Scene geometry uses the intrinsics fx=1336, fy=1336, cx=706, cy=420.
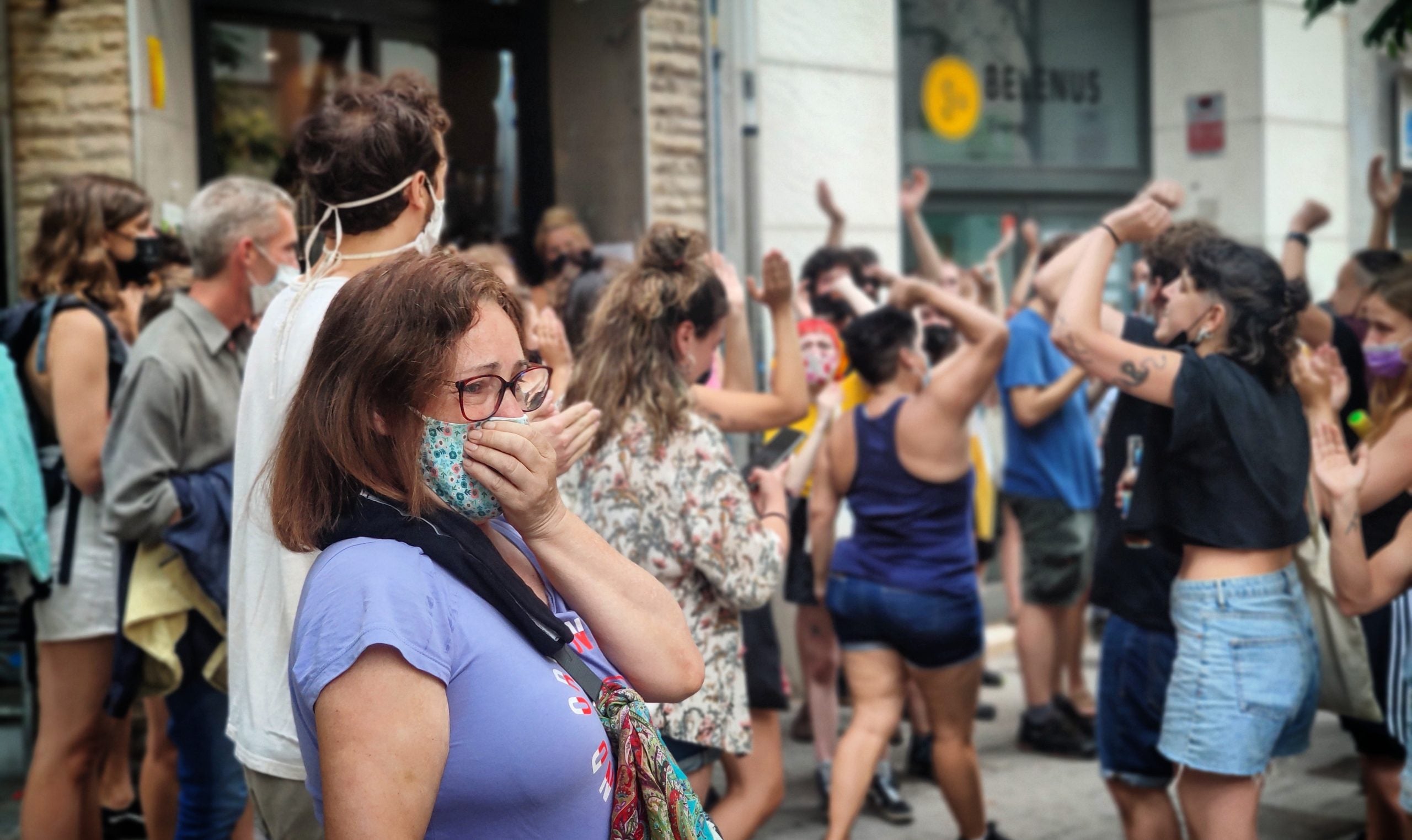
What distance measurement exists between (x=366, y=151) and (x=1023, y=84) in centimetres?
803

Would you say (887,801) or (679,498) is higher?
(679,498)

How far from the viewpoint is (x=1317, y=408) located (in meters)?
3.71

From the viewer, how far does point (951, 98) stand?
9344 mm

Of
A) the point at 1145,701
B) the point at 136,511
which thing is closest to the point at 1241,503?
the point at 1145,701

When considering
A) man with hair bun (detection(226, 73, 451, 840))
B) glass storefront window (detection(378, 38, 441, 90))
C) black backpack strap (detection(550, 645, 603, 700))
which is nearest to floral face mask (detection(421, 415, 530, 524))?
black backpack strap (detection(550, 645, 603, 700))

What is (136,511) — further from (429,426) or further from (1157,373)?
(1157,373)

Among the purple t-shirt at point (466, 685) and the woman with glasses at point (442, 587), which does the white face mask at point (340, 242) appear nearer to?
the woman with glasses at point (442, 587)

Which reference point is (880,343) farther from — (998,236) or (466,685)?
(998,236)

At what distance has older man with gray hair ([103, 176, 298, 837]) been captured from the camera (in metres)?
3.54

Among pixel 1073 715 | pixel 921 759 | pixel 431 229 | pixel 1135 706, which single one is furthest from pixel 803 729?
pixel 431 229

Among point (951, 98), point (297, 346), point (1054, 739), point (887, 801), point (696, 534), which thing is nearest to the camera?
point (297, 346)

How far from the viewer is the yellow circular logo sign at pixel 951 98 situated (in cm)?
919

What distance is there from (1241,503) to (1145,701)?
0.68 m

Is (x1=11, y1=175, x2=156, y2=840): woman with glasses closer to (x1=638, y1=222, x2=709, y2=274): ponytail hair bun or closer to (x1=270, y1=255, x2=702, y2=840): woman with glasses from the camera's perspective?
(x1=638, y1=222, x2=709, y2=274): ponytail hair bun
